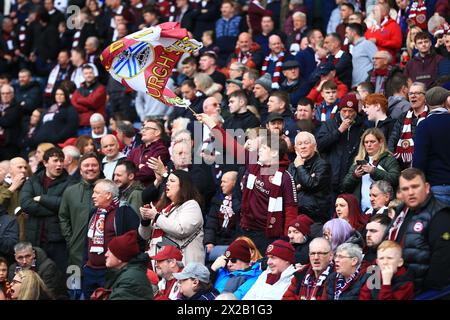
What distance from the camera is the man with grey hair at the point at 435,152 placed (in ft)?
36.2

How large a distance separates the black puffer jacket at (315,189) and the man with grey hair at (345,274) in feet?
6.84

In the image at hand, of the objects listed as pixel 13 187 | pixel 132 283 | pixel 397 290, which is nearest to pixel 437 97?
pixel 397 290

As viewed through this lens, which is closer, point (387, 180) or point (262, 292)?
point (262, 292)

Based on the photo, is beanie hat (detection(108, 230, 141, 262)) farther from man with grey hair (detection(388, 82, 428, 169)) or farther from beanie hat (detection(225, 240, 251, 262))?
man with grey hair (detection(388, 82, 428, 169))

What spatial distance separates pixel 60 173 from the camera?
13945mm

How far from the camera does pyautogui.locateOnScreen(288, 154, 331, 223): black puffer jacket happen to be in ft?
40.8

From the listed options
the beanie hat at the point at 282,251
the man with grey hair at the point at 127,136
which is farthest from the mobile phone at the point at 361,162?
the man with grey hair at the point at 127,136

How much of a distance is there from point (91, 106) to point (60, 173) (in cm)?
417

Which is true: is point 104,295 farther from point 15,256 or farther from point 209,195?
point 209,195

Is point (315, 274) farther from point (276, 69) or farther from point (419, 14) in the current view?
point (276, 69)

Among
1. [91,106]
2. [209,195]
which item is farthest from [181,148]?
[91,106]

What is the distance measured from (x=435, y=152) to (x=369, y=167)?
1294 millimetres

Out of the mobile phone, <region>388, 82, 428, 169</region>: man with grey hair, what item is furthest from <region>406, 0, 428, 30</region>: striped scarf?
the mobile phone

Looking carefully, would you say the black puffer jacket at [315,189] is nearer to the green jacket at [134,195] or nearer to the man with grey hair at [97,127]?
the green jacket at [134,195]
